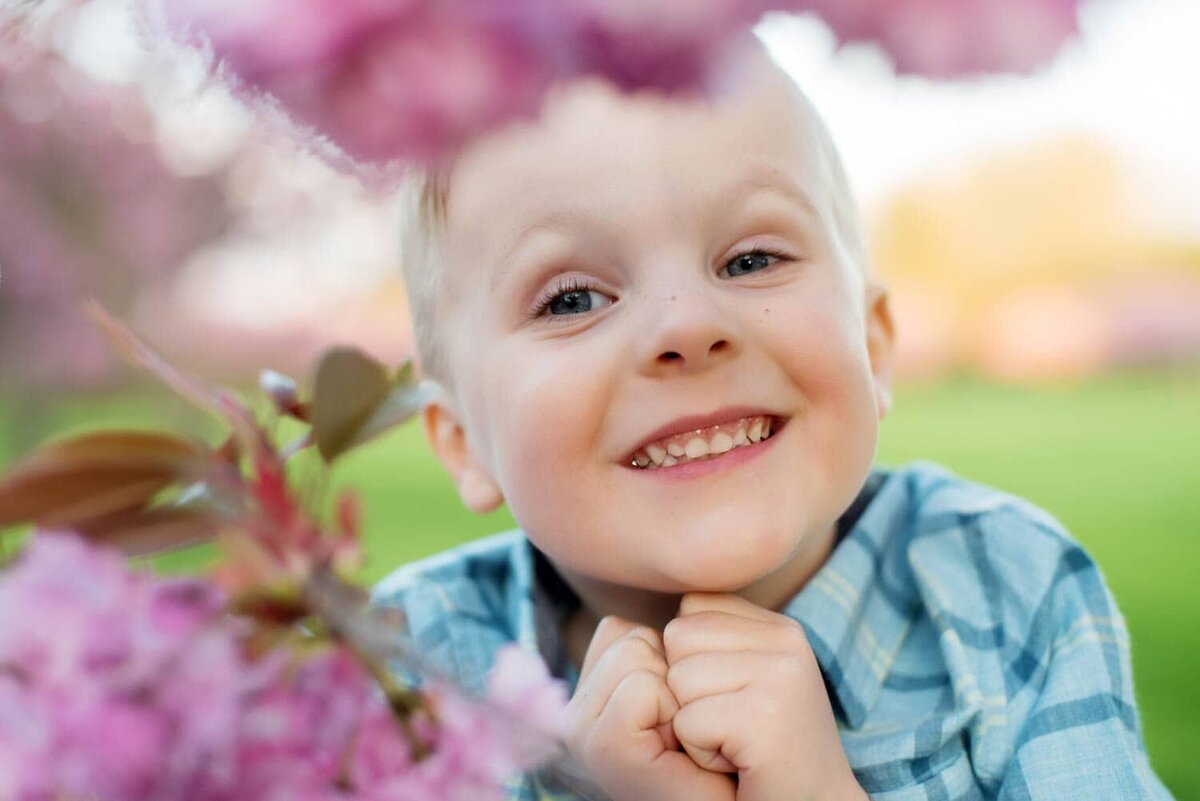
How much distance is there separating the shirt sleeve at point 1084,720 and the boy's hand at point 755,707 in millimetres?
157

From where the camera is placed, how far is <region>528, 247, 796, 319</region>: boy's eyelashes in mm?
816

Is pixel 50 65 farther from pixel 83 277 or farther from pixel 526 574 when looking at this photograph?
pixel 526 574

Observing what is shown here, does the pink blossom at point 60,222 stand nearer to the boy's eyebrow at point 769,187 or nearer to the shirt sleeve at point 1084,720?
the boy's eyebrow at point 769,187

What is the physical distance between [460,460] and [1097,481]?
324 centimetres

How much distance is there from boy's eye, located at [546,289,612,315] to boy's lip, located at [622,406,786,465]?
0.32 feet

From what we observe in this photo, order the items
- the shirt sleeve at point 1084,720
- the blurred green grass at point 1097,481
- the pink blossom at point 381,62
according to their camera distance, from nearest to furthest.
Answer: the pink blossom at point 381,62
the shirt sleeve at point 1084,720
the blurred green grass at point 1097,481

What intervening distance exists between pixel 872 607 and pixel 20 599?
0.77 metres

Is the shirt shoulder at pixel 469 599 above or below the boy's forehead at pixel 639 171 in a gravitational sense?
below

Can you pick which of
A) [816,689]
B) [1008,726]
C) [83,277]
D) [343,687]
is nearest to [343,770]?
[343,687]

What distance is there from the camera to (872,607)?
102cm

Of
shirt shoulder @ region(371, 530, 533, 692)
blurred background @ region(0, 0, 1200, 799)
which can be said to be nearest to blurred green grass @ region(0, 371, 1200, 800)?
blurred background @ region(0, 0, 1200, 799)

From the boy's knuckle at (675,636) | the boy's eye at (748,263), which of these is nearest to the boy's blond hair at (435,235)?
the boy's eye at (748,263)

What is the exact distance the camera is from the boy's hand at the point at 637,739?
744mm

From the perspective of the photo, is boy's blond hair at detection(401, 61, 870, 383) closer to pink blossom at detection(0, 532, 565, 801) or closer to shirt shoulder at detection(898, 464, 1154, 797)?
shirt shoulder at detection(898, 464, 1154, 797)
